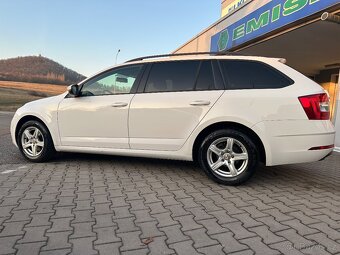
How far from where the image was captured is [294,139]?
396 cm

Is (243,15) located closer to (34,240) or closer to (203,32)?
(203,32)

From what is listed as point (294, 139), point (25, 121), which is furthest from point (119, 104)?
point (294, 139)

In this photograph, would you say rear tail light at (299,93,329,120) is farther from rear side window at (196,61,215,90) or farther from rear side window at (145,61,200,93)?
rear side window at (145,61,200,93)

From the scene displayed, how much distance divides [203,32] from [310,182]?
11.2 metres

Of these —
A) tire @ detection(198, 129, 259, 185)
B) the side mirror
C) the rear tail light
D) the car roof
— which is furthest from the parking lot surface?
the car roof

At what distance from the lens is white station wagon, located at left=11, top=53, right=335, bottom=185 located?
3.99 metres

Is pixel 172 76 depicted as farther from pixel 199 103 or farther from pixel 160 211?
pixel 160 211

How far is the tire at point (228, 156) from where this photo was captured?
4.14 metres

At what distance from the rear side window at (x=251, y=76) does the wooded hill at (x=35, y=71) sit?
161ft

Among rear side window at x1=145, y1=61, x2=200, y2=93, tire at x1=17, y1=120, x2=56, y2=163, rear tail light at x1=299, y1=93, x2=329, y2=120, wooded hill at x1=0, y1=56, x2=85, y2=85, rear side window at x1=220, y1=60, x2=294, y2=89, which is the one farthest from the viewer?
wooded hill at x1=0, y1=56, x2=85, y2=85

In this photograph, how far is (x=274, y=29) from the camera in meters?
8.91

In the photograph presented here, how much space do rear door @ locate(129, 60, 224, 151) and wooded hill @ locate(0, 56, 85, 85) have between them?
159 feet

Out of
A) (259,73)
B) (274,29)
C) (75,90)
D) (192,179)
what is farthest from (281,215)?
(274,29)

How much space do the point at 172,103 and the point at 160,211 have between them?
1.65 metres
